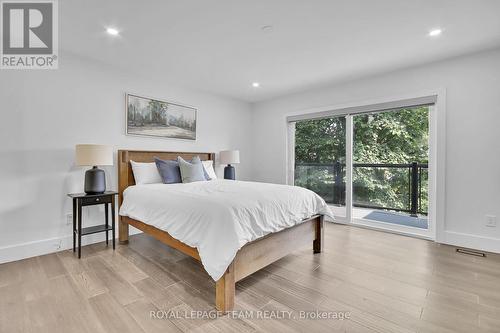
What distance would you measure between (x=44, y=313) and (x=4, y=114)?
216 centimetres

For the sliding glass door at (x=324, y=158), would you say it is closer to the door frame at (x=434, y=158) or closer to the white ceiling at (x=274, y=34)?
the door frame at (x=434, y=158)

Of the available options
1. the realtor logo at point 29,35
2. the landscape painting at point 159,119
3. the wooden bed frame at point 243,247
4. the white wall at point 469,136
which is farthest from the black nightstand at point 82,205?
the white wall at point 469,136

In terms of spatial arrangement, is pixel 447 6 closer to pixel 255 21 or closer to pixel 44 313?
pixel 255 21

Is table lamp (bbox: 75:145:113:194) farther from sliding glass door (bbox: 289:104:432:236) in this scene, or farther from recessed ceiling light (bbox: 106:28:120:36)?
sliding glass door (bbox: 289:104:432:236)

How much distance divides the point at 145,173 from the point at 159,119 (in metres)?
0.99

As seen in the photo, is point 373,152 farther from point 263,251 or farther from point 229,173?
point 263,251

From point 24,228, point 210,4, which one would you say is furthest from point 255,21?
point 24,228

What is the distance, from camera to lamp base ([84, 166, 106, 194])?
109 inches

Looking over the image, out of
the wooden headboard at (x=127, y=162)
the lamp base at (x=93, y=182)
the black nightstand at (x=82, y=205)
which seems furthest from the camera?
the wooden headboard at (x=127, y=162)

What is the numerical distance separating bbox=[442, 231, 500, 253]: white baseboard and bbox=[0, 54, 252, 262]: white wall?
451 centimetres

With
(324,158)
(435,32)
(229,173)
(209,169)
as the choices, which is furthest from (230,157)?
(435,32)

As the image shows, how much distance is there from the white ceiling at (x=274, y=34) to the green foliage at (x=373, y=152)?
2.78 feet

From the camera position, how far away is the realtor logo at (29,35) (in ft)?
6.89

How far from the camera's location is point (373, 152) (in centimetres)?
394
